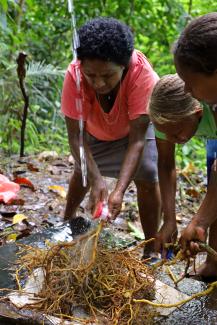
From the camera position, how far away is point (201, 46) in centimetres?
181

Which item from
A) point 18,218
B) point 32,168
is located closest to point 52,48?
point 32,168

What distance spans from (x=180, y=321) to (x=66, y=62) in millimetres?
5115

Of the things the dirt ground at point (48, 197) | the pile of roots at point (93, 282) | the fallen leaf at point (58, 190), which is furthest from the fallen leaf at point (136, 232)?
the pile of roots at point (93, 282)

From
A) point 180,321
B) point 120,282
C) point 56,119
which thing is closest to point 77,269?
point 120,282

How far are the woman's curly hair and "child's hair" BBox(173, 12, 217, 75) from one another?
2.11ft

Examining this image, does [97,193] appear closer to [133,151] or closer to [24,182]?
[133,151]

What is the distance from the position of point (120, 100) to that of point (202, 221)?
3.17ft

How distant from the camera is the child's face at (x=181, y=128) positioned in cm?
225

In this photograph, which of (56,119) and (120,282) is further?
(56,119)

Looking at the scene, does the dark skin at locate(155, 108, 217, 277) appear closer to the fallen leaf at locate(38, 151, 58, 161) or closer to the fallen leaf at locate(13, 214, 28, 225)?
the fallen leaf at locate(13, 214, 28, 225)

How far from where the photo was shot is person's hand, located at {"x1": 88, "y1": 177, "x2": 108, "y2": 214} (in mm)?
2574

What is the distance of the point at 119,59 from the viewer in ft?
8.25

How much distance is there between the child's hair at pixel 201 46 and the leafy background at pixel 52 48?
124 inches

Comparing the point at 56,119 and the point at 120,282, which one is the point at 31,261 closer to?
the point at 120,282
